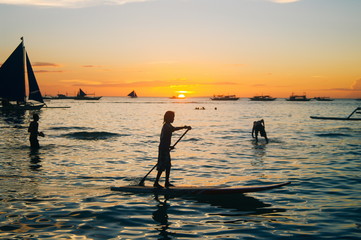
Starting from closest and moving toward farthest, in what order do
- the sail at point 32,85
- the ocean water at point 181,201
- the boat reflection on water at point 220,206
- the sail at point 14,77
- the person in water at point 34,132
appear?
the ocean water at point 181,201
the boat reflection on water at point 220,206
the person in water at point 34,132
the sail at point 14,77
the sail at point 32,85

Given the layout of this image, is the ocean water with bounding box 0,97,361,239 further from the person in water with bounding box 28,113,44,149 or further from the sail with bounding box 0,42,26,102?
the sail with bounding box 0,42,26,102

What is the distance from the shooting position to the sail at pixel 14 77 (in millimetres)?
56125

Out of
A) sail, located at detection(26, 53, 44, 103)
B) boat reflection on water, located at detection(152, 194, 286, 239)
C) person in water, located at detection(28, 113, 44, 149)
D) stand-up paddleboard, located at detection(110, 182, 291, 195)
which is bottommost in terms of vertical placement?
boat reflection on water, located at detection(152, 194, 286, 239)

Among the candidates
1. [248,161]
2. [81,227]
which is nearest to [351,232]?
[81,227]

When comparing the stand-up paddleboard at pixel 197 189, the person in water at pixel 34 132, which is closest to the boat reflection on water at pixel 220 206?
the stand-up paddleboard at pixel 197 189

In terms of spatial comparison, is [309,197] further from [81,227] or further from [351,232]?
[81,227]

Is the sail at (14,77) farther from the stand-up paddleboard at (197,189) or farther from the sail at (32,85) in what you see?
the stand-up paddleboard at (197,189)

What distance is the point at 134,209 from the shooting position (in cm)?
882

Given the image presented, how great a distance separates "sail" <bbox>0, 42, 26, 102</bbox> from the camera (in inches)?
2210

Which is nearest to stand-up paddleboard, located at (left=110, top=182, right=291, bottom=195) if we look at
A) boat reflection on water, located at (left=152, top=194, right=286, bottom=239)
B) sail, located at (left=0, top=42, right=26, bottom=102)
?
boat reflection on water, located at (left=152, top=194, right=286, bottom=239)

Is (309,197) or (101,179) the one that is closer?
(309,197)

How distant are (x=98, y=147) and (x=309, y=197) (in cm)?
1561

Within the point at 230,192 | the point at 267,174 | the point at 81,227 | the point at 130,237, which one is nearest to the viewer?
the point at 130,237

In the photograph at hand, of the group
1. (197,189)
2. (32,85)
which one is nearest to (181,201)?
(197,189)
